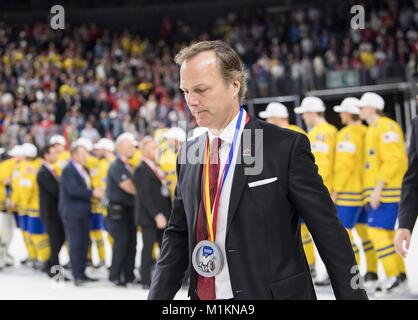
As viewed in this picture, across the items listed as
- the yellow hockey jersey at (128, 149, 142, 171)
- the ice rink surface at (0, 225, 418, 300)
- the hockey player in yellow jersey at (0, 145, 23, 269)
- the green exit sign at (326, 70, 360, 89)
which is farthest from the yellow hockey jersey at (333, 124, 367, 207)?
the green exit sign at (326, 70, 360, 89)

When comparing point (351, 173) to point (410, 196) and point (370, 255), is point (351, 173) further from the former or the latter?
point (410, 196)

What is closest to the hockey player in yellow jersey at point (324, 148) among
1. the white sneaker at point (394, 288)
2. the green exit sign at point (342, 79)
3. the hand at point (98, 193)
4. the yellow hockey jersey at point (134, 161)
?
the white sneaker at point (394, 288)

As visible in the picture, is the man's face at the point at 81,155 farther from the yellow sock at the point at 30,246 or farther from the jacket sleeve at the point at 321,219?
the jacket sleeve at the point at 321,219

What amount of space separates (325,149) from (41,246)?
174 inches

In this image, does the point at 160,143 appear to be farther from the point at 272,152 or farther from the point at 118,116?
the point at 118,116

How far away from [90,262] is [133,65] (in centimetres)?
1405

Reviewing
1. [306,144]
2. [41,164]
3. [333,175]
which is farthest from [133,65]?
[306,144]

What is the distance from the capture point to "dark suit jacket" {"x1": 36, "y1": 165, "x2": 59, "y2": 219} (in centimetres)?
902

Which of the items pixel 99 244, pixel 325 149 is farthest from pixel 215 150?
pixel 99 244

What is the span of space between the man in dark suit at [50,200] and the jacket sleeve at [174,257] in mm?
6952

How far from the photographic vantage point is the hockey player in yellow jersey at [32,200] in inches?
379

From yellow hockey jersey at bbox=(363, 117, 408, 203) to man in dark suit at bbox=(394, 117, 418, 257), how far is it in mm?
2912
